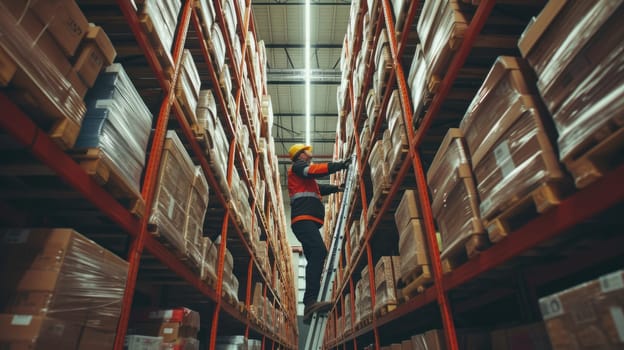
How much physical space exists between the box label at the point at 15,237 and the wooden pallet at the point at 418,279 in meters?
2.41

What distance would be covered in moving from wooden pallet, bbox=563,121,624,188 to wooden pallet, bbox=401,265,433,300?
1.59 meters

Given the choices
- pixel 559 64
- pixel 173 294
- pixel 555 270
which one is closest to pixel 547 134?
pixel 559 64

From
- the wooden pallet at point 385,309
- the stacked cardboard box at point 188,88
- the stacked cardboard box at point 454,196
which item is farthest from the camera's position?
the wooden pallet at point 385,309

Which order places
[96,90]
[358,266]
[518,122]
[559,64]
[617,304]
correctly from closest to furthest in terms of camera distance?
[617,304] < [559,64] < [518,122] < [96,90] < [358,266]

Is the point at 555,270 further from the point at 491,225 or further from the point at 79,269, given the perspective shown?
the point at 79,269

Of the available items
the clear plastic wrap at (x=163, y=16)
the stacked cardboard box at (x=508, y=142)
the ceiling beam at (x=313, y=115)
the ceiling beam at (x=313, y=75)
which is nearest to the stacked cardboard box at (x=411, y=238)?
the stacked cardboard box at (x=508, y=142)

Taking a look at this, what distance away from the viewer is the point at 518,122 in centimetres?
169

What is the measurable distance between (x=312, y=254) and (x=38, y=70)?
5288 mm

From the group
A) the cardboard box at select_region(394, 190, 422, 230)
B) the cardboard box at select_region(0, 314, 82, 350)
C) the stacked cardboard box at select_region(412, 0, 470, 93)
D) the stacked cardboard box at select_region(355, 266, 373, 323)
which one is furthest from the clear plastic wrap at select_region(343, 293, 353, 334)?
the cardboard box at select_region(0, 314, 82, 350)

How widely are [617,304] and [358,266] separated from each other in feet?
16.5

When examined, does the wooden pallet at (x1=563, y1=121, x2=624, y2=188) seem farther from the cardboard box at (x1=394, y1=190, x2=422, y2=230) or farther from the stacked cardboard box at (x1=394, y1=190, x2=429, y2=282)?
the cardboard box at (x1=394, y1=190, x2=422, y2=230)

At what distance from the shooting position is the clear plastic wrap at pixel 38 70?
52.4 inches

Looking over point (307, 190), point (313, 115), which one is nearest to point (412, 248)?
point (307, 190)

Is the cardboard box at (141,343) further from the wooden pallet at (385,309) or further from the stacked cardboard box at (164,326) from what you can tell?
the wooden pallet at (385,309)
